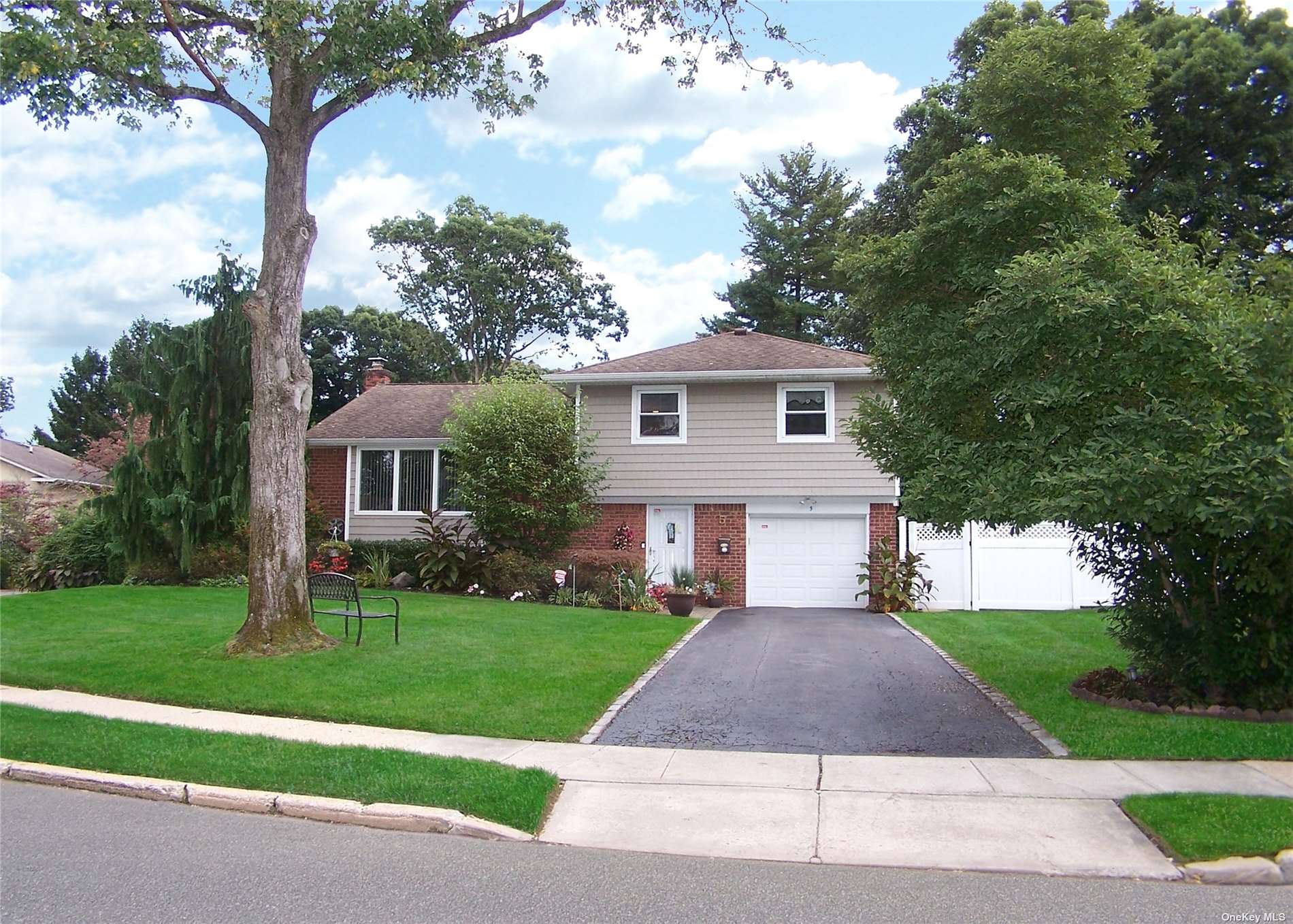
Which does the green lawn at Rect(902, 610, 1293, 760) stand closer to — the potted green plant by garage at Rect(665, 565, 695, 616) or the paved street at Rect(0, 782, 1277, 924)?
the paved street at Rect(0, 782, 1277, 924)

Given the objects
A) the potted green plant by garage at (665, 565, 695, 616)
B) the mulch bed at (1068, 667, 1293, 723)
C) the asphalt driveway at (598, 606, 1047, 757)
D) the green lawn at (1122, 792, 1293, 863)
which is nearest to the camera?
the green lawn at (1122, 792, 1293, 863)

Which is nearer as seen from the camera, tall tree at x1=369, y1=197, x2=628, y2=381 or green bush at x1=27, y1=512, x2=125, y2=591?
green bush at x1=27, y1=512, x2=125, y2=591

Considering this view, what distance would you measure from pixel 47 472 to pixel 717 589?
1237 inches

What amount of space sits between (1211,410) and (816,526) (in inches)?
505

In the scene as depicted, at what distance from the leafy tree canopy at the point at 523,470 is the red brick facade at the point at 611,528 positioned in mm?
644

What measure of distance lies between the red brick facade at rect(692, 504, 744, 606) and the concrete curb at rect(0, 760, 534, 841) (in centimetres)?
1388

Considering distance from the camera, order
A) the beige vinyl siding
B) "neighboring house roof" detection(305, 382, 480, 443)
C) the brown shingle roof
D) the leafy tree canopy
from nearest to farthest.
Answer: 1. the leafy tree canopy
2. the beige vinyl siding
3. the brown shingle roof
4. "neighboring house roof" detection(305, 382, 480, 443)

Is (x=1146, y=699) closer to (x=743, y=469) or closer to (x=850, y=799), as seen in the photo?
(x=850, y=799)

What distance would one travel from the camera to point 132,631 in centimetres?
1306

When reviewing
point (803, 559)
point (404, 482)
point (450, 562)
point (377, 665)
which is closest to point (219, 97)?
point (377, 665)

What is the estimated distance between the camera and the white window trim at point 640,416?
20.5 meters

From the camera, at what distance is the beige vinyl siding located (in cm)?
1975

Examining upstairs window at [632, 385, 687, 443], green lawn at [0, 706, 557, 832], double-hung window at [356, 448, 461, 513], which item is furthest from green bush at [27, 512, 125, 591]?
green lawn at [0, 706, 557, 832]

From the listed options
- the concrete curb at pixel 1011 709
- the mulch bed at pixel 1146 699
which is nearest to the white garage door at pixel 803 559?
the concrete curb at pixel 1011 709
